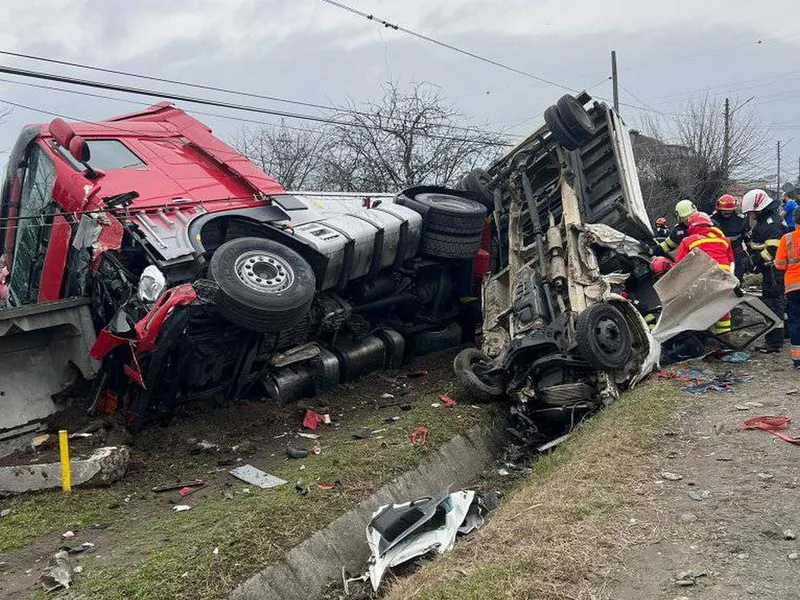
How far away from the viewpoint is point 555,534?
3279 millimetres

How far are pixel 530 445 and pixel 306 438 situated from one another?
191cm

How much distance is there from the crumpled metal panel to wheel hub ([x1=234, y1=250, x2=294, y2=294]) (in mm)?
459

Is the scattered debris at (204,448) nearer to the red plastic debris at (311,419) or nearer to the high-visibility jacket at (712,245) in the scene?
the red plastic debris at (311,419)

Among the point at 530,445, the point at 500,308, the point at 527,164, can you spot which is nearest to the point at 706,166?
the point at 527,164

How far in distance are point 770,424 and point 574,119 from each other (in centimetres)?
410

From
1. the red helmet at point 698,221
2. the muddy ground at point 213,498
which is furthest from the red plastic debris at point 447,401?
the red helmet at point 698,221

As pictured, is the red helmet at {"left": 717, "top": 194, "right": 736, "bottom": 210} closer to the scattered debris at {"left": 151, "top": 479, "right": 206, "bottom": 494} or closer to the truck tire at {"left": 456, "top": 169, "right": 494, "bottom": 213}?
the truck tire at {"left": 456, "top": 169, "right": 494, "bottom": 213}

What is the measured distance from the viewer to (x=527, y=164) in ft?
26.7

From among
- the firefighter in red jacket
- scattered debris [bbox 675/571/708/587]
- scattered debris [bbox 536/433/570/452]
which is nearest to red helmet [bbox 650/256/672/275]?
the firefighter in red jacket

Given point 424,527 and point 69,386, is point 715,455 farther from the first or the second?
point 69,386

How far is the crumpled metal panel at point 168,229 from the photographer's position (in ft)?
18.1

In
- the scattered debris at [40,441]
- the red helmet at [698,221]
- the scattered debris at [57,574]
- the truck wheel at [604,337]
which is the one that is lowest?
the scattered debris at [57,574]

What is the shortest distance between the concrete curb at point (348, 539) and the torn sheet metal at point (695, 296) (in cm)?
209

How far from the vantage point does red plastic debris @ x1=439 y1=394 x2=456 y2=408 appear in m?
6.48
